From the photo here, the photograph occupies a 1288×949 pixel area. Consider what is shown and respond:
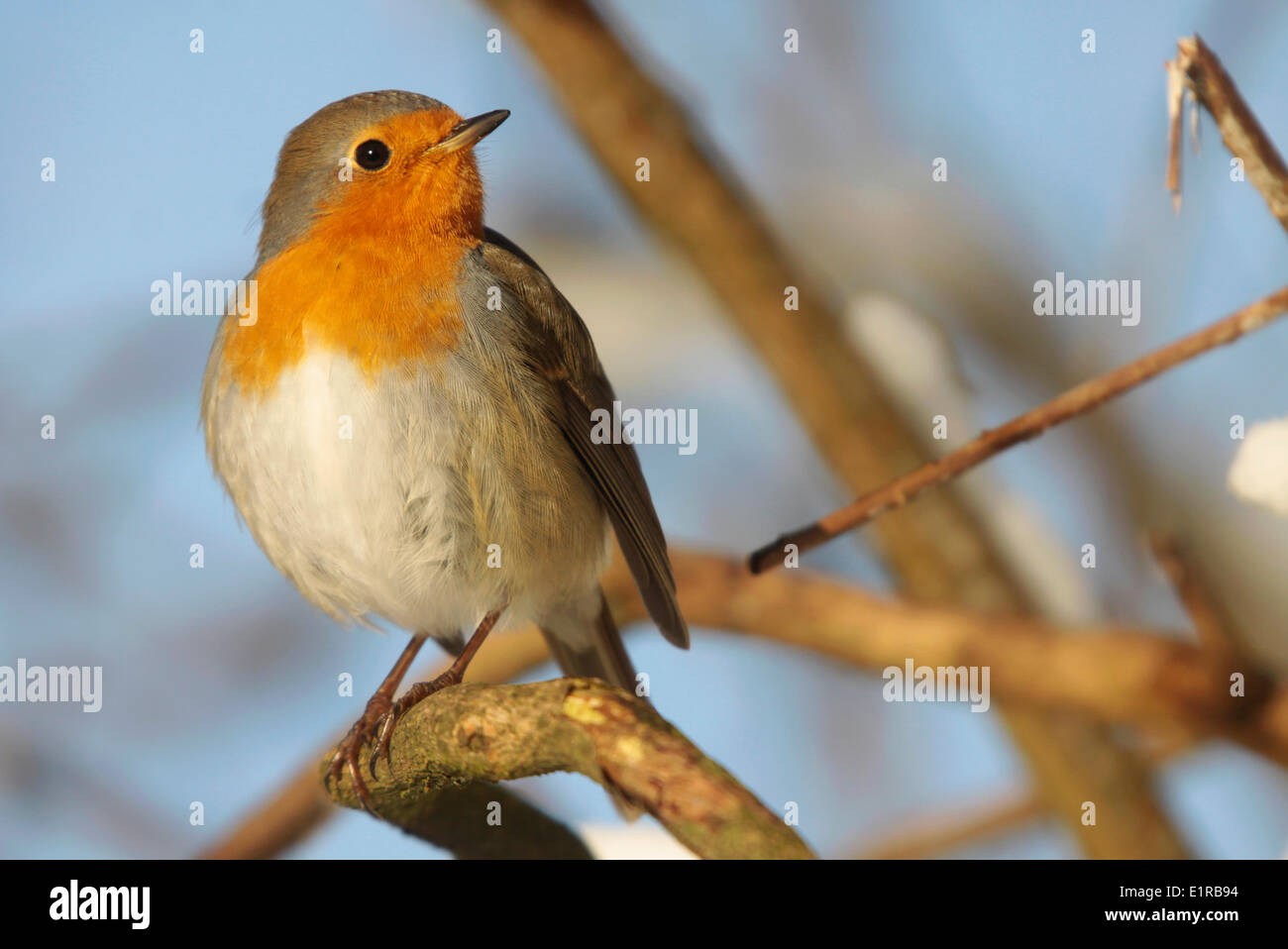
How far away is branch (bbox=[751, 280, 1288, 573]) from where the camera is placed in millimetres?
2012

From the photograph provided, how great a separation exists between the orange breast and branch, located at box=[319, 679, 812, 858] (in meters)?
0.95

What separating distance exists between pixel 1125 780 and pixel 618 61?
2646mm

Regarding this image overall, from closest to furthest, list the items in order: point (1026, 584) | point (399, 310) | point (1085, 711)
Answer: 1. point (1085, 711)
2. point (399, 310)
3. point (1026, 584)

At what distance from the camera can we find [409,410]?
10.0 feet

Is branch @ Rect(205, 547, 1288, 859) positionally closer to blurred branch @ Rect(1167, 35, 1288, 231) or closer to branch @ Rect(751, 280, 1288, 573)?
branch @ Rect(751, 280, 1288, 573)

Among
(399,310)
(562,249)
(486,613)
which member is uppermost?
(562,249)

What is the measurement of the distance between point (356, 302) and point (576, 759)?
1.54m

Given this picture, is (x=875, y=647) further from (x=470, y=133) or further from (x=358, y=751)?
(x=470, y=133)

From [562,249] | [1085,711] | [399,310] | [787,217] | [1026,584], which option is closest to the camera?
[1085,711]

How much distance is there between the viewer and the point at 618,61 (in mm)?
4074

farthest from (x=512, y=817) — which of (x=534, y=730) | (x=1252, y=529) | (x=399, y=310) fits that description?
(x=1252, y=529)

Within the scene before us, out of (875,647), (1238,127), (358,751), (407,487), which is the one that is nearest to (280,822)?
(358,751)

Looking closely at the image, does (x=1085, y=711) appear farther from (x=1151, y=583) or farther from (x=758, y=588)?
(x=1151, y=583)

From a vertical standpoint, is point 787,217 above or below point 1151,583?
above
